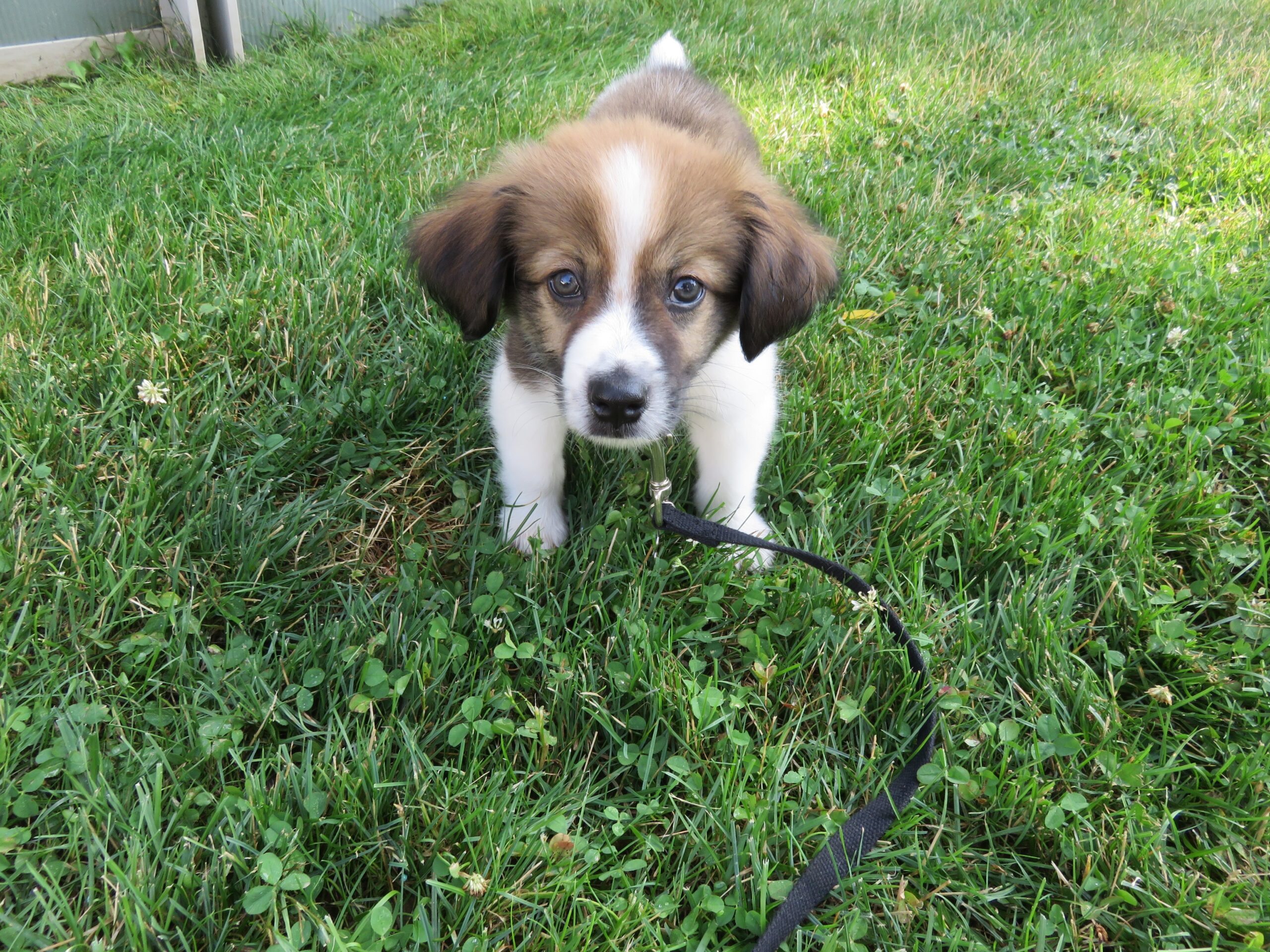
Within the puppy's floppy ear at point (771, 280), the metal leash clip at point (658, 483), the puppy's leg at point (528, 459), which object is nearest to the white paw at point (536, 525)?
the puppy's leg at point (528, 459)

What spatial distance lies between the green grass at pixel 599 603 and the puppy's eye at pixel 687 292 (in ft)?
1.85

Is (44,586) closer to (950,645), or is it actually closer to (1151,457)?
(950,645)

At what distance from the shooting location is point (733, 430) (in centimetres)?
216

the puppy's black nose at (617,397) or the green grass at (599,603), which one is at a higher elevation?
the puppy's black nose at (617,397)

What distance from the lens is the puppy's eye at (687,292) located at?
1964 mm

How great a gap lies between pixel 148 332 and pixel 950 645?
2445mm

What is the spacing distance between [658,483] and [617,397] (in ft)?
1.29

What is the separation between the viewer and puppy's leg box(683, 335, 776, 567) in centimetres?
216

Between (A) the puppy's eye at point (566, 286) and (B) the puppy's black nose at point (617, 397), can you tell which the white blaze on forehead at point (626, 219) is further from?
(B) the puppy's black nose at point (617, 397)

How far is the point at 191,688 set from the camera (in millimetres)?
1699

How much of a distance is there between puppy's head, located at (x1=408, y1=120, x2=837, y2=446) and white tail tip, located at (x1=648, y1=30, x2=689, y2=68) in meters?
2.03

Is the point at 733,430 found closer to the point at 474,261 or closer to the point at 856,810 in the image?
the point at 474,261

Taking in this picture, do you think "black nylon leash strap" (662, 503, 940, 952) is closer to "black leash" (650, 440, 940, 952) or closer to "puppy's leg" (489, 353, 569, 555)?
"black leash" (650, 440, 940, 952)

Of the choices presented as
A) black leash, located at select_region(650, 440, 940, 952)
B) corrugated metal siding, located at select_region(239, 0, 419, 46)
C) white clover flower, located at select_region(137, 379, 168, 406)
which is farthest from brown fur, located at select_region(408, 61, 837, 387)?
corrugated metal siding, located at select_region(239, 0, 419, 46)
